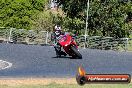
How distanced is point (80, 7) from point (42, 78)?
26.0 meters

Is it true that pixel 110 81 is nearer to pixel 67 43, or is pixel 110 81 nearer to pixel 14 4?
pixel 67 43

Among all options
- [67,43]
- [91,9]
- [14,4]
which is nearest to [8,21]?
[14,4]

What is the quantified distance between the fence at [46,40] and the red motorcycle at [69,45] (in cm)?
1014

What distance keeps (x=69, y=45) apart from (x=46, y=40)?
13558mm

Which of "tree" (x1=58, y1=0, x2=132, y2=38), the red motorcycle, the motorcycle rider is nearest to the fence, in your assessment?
"tree" (x1=58, y1=0, x2=132, y2=38)

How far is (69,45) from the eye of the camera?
20797mm

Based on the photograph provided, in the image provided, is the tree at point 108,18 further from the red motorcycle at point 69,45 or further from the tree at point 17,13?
the red motorcycle at point 69,45

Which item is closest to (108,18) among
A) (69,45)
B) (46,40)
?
(46,40)

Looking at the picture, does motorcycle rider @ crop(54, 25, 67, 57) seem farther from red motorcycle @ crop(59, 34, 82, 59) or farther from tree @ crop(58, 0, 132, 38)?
tree @ crop(58, 0, 132, 38)

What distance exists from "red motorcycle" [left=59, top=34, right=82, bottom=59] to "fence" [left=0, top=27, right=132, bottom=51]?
10.1 m

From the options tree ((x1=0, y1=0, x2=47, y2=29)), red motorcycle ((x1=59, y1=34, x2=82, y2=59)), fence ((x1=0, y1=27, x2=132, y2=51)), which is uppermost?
tree ((x1=0, y1=0, x2=47, y2=29))

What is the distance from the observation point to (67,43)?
67.8 feet

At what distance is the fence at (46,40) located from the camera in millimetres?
32031

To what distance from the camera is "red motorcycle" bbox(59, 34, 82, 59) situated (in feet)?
Result: 68.0
